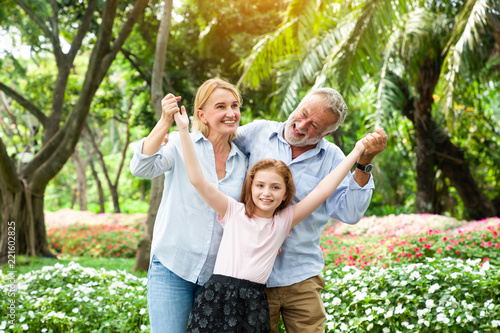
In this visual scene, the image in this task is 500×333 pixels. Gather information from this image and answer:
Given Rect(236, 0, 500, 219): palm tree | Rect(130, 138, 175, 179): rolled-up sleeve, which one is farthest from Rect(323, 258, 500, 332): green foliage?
Rect(236, 0, 500, 219): palm tree

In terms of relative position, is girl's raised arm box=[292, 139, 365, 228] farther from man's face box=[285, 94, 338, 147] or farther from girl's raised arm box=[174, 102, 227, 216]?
girl's raised arm box=[174, 102, 227, 216]

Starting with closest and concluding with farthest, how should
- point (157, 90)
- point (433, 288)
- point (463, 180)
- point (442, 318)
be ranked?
point (442, 318) < point (433, 288) < point (157, 90) < point (463, 180)

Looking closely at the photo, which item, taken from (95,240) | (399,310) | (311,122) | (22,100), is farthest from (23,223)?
(311,122)

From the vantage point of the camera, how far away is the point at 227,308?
225cm

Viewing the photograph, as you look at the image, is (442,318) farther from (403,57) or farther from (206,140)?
(403,57)

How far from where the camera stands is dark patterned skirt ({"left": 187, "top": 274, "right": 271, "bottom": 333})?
7.37 feet

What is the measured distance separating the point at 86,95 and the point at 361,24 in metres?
5.31

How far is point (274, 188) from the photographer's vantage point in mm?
2410

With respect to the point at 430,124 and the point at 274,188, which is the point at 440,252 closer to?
the point at 274,188

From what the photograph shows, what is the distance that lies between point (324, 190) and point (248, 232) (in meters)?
0.45

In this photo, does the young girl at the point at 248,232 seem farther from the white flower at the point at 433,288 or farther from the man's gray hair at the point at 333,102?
the white flower at the point at 433,288

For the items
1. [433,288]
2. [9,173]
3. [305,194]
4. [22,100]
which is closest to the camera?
[305,194]

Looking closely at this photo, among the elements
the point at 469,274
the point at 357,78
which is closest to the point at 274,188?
the point at 469,274

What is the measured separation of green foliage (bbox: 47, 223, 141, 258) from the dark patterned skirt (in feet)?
31.5
